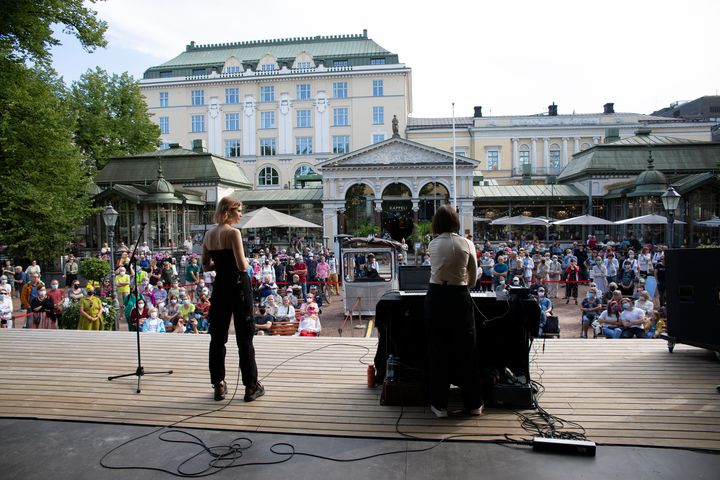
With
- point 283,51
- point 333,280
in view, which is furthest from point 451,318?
point 283,51

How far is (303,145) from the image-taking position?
57.9 m

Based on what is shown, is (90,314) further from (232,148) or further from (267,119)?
(232,148)

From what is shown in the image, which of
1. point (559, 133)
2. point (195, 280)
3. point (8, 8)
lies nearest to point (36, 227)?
point (195, 280)

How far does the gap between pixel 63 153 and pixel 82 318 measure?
17.1 meters

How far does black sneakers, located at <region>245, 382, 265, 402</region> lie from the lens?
5.05m

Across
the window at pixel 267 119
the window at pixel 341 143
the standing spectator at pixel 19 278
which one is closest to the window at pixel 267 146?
the window at pixel 267 119

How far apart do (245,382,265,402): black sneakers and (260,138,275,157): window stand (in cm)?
5470

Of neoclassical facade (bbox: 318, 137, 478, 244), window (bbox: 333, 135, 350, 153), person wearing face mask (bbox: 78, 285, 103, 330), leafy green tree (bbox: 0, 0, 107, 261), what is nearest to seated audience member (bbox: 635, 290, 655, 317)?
person wearing face mask (bbox: 78, 285, 103, 330)

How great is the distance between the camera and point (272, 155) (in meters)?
57.6

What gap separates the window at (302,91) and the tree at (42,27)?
4084 cm

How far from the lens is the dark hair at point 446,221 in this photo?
4555mm

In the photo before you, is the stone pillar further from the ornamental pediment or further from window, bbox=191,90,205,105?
window, bbox=191,90,205,105

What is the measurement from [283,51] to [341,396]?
61.9 metres

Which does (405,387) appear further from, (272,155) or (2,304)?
(272,155)
